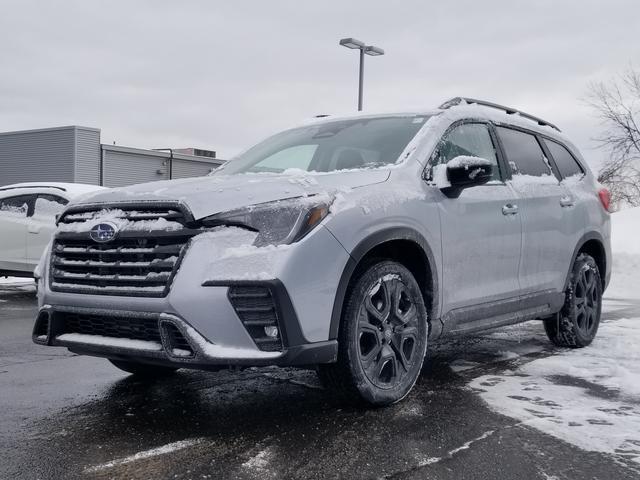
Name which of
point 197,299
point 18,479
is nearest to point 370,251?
point 197,299

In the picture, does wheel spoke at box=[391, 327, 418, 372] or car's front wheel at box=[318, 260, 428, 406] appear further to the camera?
wheel spoke at box=[391, 327, 418, 372]

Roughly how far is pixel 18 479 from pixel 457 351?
12.6 feet

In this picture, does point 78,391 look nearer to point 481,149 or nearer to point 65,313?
point 65,313

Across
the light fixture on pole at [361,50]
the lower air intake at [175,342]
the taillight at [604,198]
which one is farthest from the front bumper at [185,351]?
the light fixture on pole at [361,50]

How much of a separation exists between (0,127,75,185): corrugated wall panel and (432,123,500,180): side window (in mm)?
29771

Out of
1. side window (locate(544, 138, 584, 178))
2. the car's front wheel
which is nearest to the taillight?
side window (locate(544, 138, 584, 178))

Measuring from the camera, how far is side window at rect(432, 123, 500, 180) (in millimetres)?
4621

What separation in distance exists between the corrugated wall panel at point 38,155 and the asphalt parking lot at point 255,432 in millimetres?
29490

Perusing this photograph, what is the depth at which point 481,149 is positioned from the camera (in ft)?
16.6

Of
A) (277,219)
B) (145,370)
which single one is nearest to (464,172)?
(277,219)

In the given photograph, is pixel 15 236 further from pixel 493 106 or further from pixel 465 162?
pixel 465 162

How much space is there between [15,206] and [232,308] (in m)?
7.89

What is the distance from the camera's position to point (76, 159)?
32.2 meters

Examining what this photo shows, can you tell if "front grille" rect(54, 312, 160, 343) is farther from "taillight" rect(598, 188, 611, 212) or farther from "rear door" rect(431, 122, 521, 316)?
"taillight" rect(598, 188, 611, 212)
